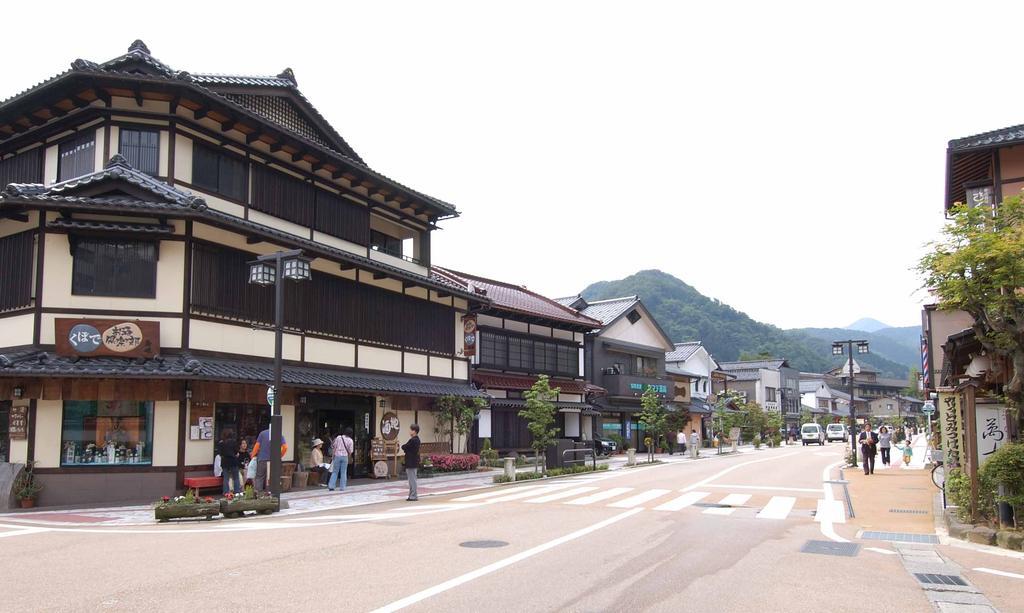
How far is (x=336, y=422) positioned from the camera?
955 inches

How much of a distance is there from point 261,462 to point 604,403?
30.5 meters

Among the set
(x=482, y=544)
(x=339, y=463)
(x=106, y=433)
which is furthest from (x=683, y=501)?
(x=106, y=433)

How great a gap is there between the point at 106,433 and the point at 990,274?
62.8ft

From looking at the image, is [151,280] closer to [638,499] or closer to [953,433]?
[638,499]

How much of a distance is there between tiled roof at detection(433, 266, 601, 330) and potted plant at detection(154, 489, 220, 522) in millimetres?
20153

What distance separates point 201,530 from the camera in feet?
44.1

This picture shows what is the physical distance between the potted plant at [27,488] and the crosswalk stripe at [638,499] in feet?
43.5

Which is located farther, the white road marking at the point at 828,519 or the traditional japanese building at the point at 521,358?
the traditional japanese building at the point at 521,358

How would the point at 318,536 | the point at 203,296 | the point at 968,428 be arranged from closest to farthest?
1. the point at 318,536
2. the point at 968,428
3. the point at 203,296

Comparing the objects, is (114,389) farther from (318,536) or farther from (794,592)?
(794,592)

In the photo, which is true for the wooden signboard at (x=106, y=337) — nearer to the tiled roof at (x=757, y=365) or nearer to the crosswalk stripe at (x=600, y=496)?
the crosswalk stripe at (x=600, y=496)

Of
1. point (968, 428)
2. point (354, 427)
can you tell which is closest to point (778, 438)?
point (354, 427)

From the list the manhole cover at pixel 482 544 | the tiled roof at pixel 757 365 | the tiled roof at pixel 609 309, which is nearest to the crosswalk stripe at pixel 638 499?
the manhole cover at pixel 482 544

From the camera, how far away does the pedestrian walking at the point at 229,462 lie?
1781 cm
